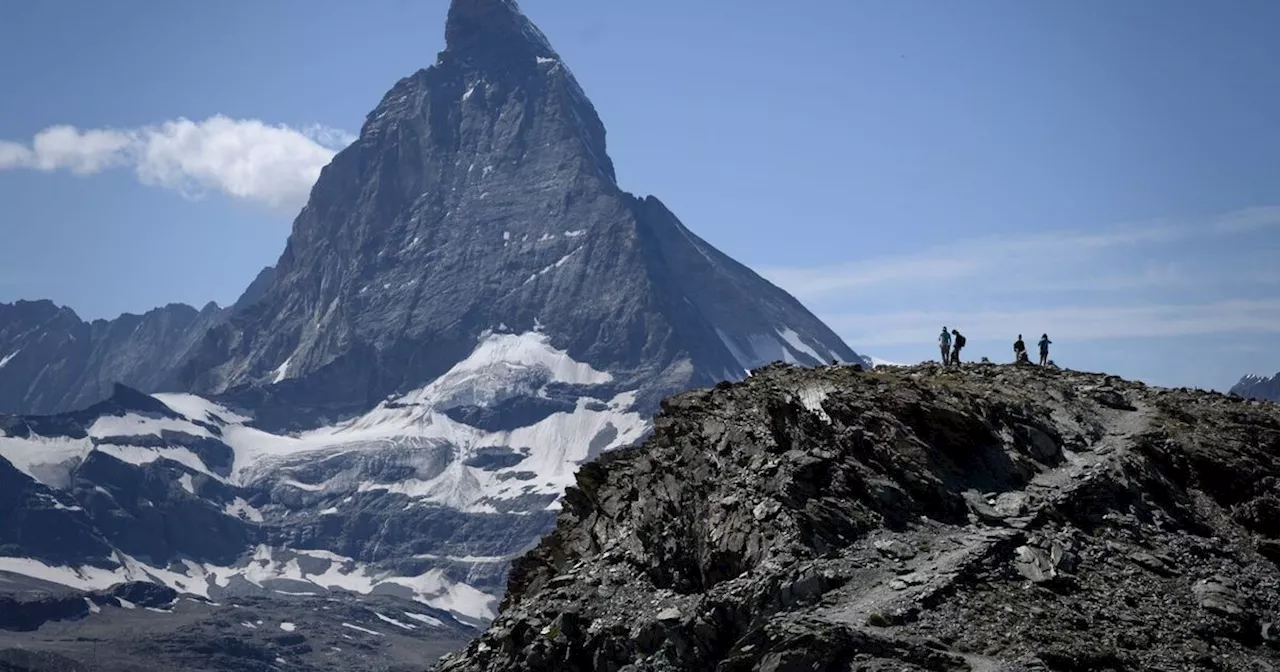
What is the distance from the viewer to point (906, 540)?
5588cm

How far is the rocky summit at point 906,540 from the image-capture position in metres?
51.1

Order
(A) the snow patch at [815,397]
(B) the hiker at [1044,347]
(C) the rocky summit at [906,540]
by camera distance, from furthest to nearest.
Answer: (B) the hiker at [1044,347], (A) the snow patch at [815,397], (C) the rocky summit at [906,540]

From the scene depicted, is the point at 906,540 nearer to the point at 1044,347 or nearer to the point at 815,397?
the point at 815,397

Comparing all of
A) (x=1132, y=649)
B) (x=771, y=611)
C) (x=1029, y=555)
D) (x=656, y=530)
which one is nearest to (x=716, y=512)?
(x=656, y=530)

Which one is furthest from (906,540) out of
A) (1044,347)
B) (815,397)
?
(1044,347)

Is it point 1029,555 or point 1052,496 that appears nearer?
point 1029,555

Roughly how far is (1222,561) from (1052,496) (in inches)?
224

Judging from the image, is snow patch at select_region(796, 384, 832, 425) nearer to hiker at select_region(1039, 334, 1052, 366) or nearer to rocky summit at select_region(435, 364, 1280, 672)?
rocky summit at select_region(435, 364, 1280, 672)

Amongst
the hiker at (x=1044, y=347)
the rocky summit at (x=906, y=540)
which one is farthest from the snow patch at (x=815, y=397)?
the hiker at (x=1044, y=347)

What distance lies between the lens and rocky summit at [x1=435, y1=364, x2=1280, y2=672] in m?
51.1

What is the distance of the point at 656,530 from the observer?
6088 cm

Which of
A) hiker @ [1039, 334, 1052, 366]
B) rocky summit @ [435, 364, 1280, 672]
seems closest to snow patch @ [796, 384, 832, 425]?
rocky summit @ [435, 364, 1280, 672]

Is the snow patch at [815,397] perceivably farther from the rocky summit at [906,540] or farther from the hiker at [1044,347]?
the hiker at [1044,347]

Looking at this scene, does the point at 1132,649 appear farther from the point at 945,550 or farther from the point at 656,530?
the point at 656,530
